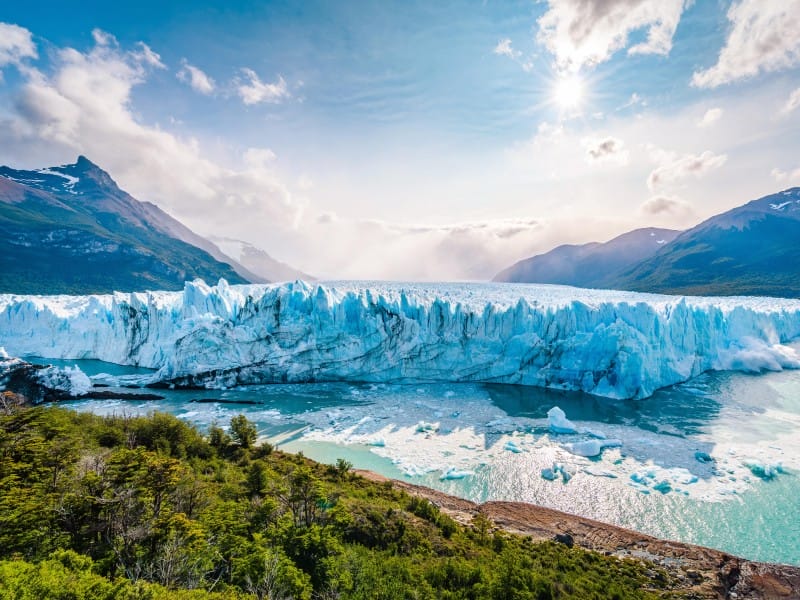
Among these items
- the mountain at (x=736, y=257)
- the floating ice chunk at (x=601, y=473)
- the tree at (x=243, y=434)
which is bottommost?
the floating ice chunk at (x=601, y=473)

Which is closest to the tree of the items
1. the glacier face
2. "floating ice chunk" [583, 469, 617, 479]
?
the glacier face

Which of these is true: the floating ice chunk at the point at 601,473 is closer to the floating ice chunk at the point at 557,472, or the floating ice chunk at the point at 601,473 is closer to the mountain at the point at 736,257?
the floating ice chunk at the point at 557,472

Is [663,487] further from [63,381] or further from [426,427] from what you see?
[63,381]

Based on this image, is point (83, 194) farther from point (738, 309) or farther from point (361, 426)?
point (738, 309)

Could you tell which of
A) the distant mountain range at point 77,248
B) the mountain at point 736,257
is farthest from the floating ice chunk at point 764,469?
the distant mountain range at point 77,248

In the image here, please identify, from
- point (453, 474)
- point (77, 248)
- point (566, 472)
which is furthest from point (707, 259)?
point (77, 248)

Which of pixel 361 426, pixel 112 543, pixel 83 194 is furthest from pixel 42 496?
pixel 83 194

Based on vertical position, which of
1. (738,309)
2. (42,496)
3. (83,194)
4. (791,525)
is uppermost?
(83,194)

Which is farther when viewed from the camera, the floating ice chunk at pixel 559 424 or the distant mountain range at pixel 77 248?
the distant mountain range at pixel 77 248
